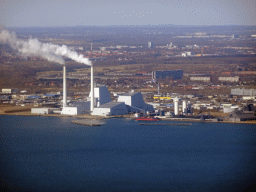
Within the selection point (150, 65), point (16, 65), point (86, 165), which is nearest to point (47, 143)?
point (86, 165)

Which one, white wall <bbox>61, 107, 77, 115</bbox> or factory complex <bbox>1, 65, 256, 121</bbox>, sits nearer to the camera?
factory complex <bbox>1, 65, 256, 121</bbox>

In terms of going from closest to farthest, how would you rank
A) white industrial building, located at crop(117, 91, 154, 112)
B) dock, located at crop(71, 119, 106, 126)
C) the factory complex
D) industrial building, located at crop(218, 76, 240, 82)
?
dock, located at crop(71, 119, 106, 126) < the factory complex < white industrial building, located at crop(117, 91, 154, 112) < industrial building, located at crop(218, 76, 240, 82)

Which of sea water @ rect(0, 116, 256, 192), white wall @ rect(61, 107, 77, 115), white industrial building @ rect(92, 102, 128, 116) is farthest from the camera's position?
white wall @ rect(61, 107, 77, 115)

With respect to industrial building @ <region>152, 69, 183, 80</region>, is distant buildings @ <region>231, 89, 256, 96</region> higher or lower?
lower

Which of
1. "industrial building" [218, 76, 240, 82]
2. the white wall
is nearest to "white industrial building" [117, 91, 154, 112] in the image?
the white wall

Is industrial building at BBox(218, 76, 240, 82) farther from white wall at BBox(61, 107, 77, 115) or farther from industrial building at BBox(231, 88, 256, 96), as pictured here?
white wall at BBox(61, 107, 77, 115)

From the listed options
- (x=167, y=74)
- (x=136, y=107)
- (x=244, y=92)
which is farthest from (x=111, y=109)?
(x=167, y=74)
